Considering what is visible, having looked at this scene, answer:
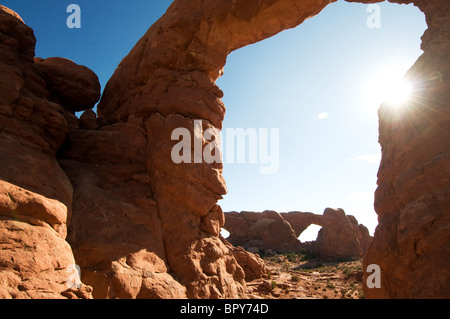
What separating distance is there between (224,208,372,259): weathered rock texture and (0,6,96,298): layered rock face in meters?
22.1

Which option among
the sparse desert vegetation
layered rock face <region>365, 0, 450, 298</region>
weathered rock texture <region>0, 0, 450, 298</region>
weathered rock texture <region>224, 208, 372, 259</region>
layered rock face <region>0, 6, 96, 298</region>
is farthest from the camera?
weathered rock texture <region>224, 208, 372, 259</region>

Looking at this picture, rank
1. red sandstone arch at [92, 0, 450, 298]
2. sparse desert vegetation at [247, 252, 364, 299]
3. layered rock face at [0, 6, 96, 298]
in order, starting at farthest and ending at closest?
1. sparse desert vegetation at [247, 252, 364, 299]
2. red sandstone arch at [92, 0, 450, 298]
3. layered rock face at [0, 6, 96, 298]

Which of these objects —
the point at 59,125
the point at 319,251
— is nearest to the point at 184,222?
the point at 59,125

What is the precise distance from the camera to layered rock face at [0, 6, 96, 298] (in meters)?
4.07

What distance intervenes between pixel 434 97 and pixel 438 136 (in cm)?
115

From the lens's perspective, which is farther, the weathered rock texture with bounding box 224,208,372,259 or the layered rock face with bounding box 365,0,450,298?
the weathered rock texture with bounding box 224,208,372,259

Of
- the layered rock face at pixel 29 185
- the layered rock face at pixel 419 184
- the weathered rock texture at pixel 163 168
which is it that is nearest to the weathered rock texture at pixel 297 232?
the weathered rock texture at pixel 163 168

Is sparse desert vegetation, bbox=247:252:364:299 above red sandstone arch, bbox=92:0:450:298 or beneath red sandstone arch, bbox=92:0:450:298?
beneath

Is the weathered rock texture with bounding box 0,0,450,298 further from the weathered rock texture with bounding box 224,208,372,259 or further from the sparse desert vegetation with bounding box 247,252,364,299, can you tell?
the weathered rock texture with bounding box 224,208,372,259

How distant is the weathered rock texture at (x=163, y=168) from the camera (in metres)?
5.23

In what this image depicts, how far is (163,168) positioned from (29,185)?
11.7 ft

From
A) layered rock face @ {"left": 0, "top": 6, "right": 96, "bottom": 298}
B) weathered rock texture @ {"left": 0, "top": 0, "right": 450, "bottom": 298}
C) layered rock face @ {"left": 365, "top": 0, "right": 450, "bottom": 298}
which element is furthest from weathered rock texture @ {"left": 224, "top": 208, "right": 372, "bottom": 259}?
layered rock face @ {"left": 0, "top": 6, "right": 96, "bottom": 298}

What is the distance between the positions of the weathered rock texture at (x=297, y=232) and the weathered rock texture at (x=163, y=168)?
16.8 meters
